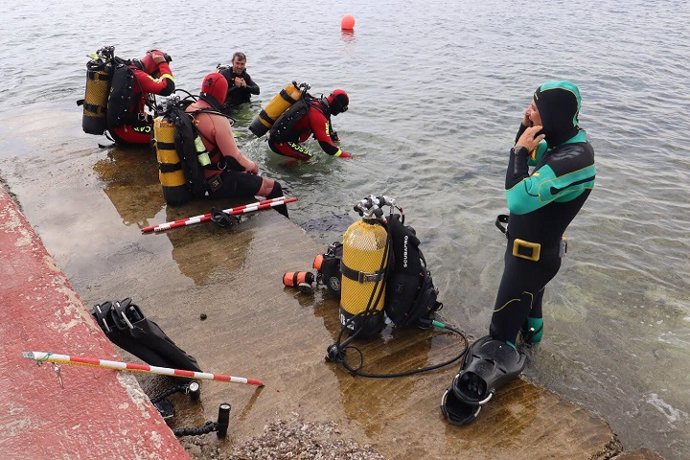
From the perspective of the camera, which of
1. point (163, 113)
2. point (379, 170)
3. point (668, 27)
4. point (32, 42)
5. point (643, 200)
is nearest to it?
point (163, 113)

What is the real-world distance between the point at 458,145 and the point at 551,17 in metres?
14.0

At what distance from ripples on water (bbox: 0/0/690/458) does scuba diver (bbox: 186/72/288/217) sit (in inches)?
40.1

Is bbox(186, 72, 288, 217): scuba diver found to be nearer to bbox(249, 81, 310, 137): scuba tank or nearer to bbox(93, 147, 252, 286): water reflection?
bbox(93, 147, 252, 286): water reflection

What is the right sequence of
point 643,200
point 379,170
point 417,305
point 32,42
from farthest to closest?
point 32,42, point 379,170, point 643,200, point 417,305

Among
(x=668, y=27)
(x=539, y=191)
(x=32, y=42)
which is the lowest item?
(x=32, y=42)

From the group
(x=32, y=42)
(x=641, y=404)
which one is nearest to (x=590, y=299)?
(x=641, y=404)

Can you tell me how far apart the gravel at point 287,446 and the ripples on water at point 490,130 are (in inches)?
88.7

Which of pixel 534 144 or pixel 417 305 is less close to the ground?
pixel 534 144

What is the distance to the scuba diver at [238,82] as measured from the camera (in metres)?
9.96

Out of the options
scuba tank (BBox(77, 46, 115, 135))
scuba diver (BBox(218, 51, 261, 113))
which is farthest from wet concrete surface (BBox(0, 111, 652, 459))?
scuba diver (BBox(218, 51, 261, 113))

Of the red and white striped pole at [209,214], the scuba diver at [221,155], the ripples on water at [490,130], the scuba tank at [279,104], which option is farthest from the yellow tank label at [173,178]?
the scuba tank at [279,104]

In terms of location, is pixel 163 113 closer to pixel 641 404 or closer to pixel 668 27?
pixel 641 404

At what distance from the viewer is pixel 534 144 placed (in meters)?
3.26

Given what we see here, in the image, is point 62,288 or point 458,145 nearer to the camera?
point 62,288
